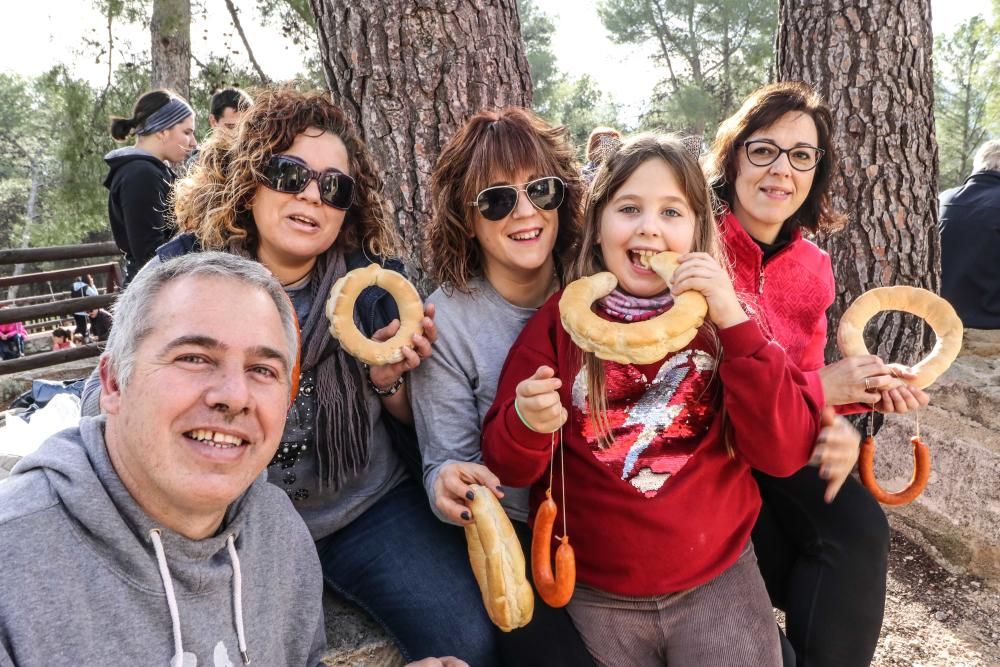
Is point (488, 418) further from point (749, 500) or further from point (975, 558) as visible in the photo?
point (975, 558)

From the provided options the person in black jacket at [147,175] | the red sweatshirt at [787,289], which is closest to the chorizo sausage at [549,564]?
the red sweatshirt at [787,289]

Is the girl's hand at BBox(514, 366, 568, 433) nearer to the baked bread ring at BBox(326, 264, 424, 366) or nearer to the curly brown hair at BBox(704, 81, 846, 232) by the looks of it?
the baked bread ring at BBox(326, 264, 424, 366)

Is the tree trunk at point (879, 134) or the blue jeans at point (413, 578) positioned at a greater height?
the tree trunk at point (879, 134)

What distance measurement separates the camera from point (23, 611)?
3.78 ft

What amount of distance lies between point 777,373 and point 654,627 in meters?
0.76

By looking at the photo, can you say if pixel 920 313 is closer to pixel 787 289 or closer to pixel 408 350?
pixel 787 289

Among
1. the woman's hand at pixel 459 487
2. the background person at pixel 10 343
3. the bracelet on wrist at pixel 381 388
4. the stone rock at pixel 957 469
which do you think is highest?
the bracelet on wrist at pixel 381 388

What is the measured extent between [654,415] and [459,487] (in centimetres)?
57

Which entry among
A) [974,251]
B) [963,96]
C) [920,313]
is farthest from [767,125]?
[963,96]

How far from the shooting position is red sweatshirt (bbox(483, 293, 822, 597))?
1.74m

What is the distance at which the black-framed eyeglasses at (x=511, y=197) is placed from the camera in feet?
6.65

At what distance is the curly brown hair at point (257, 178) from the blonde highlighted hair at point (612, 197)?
0.76 meters

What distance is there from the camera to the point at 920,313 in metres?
2.18

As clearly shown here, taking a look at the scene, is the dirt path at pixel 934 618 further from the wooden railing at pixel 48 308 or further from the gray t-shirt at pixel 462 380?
the wooden railing at pixel 48 308
